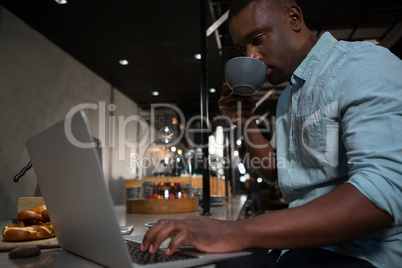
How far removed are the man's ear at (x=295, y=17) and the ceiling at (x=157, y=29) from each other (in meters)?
1.77

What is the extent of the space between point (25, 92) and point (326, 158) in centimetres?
401

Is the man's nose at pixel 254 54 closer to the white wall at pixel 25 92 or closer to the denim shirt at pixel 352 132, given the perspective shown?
the denim shirt at pixel 352 132

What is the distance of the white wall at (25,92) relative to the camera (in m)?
3.54

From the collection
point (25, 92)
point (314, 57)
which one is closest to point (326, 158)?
point (314, 57)

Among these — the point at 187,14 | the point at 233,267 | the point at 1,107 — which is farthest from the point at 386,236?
the point at 1,107

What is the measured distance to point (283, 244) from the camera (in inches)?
20.3

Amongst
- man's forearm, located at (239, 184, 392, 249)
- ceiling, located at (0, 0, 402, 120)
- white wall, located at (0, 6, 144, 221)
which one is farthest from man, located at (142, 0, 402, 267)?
white wall, located at (0, 6, 144, 221)

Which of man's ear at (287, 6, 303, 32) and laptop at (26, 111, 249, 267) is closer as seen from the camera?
laptop at (26, 111, 249, 267)

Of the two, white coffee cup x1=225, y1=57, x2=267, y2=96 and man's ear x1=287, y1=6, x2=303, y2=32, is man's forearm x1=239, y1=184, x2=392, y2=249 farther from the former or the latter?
man's ear x1=287, y1=6, x2=303, y2=32

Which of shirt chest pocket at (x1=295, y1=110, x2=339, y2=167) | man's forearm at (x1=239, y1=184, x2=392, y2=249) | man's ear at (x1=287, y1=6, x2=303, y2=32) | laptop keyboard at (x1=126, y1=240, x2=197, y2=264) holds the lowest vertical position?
laptop keyboard at (x1=126, y1=240, x2=197, y2=264)

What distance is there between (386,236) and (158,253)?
0.45 metres

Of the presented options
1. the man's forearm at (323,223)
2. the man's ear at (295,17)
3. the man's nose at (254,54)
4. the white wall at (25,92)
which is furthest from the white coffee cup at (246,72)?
the white wall at (25,92)

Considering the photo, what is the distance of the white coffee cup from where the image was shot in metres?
0.86

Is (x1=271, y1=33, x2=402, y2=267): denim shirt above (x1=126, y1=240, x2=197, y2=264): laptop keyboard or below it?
above
